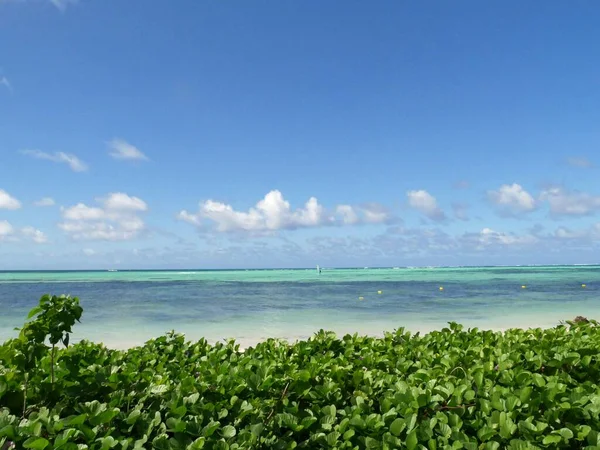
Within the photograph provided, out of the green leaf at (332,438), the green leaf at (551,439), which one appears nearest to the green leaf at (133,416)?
the green leaf at (332,438)

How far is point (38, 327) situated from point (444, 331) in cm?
342

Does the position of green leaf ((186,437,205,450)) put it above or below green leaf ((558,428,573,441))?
above

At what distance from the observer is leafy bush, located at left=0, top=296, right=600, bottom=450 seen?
1.91 m

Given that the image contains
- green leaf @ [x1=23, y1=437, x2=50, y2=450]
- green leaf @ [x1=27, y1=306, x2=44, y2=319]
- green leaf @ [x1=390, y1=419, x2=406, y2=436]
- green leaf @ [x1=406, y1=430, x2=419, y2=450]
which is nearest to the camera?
green leaf @ [x1=23, y1=437, x2=50, y2=450]

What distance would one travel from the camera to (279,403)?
7.60ft

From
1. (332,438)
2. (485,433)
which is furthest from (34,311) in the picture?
(485,433)

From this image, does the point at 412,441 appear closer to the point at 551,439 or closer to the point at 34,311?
the point at 551,439

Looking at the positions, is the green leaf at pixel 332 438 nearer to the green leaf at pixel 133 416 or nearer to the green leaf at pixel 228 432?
the green leaf at pixel 228 432

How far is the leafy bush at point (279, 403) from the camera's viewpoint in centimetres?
191

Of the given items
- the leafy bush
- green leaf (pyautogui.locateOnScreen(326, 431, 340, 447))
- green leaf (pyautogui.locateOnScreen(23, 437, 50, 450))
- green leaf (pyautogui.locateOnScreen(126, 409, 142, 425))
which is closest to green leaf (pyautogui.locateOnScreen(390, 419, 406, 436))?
the leafy bush

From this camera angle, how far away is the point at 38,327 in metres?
2.30

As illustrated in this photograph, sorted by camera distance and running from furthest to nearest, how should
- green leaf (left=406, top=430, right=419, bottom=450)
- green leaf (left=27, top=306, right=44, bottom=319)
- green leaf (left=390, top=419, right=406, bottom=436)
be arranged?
green leaf (left=27, top=306, right=44, bottom=319) → green leaf (left=390, top=419, right=406, bottom=436) → green leaf (left=406, top=430, right=419, bottom=450)

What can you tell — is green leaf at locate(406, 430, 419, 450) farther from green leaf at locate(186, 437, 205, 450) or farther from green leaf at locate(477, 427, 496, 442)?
green leaf at locate(186, 437, 205, 450)

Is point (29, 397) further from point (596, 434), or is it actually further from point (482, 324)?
point (482, 324)
